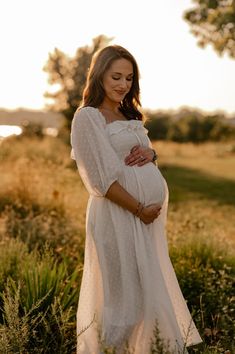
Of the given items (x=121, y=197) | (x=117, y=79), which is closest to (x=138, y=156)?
(x=121, y=197)

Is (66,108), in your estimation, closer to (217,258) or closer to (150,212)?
(217,258)

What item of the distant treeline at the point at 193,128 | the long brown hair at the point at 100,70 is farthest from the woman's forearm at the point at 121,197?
the distant treeline at the point at 193,128

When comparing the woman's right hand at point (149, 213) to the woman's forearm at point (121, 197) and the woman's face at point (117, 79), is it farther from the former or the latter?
the woman's face at point (117, 79)

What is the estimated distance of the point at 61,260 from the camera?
20.9ft

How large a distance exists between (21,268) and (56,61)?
65.8 ft

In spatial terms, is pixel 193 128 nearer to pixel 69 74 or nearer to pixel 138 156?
pixel 69 74

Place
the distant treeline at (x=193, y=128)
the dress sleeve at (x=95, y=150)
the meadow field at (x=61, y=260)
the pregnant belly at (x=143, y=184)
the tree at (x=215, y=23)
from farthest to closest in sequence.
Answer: the distant treeline at (x=193, y=128), the tree at (x=215, y=23), the meadow field at (x=61, y=260), the pregnant belly at (x=143, y=184), the dress sleeve at (x=95, y=150)

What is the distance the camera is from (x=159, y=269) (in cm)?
373

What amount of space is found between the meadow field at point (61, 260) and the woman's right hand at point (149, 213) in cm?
68

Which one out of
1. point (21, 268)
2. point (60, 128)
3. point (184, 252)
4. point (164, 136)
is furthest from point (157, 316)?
point (164, 136)

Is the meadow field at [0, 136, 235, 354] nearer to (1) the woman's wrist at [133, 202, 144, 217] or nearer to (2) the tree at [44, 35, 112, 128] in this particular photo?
(1) the woman's wrist at [133, 202, 144, 217]

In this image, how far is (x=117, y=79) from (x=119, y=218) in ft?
2.77

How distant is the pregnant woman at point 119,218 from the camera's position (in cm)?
359

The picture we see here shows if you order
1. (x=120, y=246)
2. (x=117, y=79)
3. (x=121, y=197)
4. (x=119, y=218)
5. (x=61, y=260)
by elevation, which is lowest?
(x=61, y=260)
